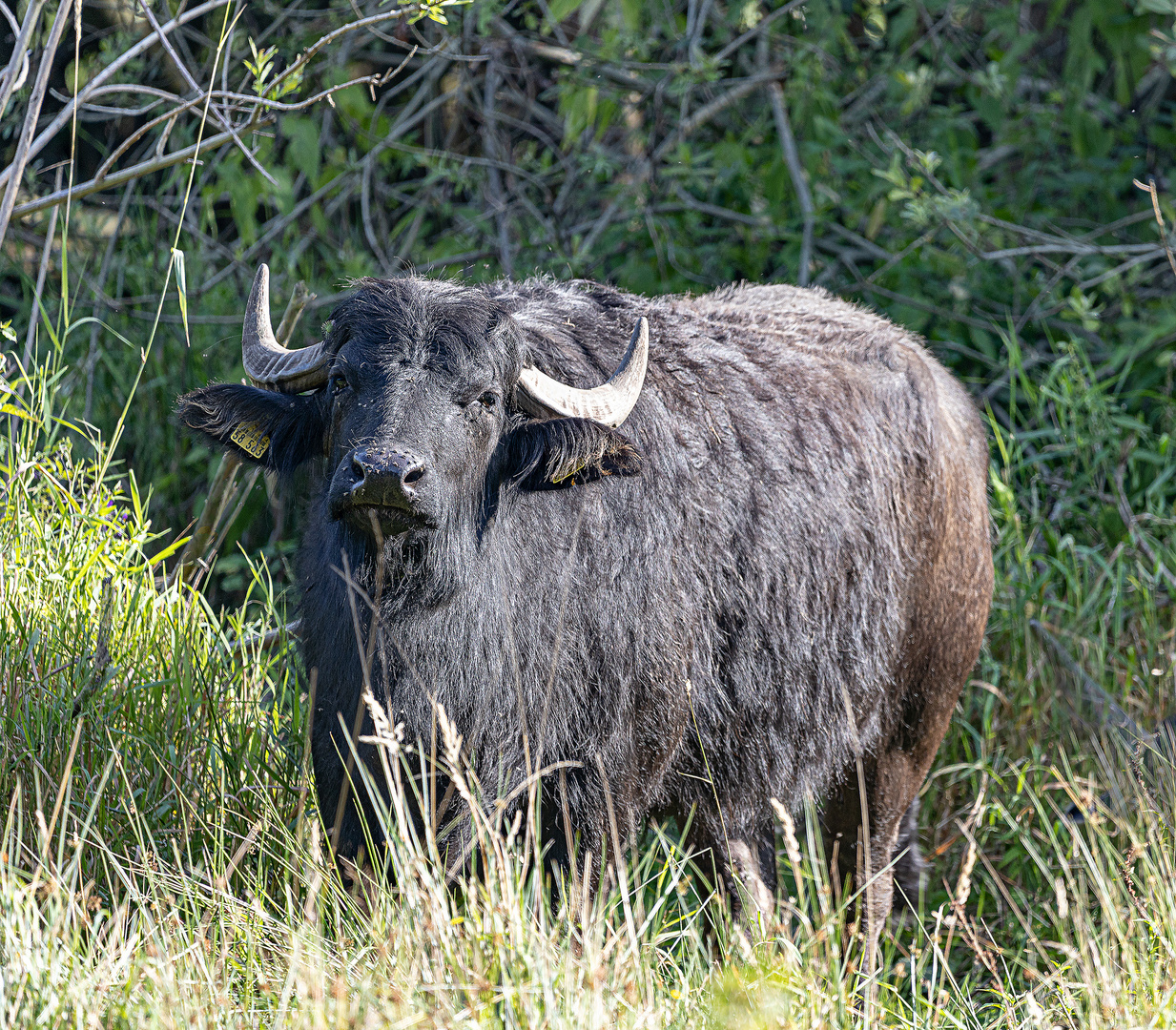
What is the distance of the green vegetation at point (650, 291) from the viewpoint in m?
3.35

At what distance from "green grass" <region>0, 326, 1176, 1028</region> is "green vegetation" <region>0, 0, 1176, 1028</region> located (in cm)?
3

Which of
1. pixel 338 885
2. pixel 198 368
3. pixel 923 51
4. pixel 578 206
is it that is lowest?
pixel 338 885

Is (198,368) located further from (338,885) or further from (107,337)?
(338,885)

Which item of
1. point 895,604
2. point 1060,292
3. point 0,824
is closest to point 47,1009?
point 0,824

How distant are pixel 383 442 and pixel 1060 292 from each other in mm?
5113

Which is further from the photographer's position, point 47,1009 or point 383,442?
point 383,442

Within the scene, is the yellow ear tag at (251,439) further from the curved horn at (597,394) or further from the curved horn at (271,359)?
the curved horn at (597,394)

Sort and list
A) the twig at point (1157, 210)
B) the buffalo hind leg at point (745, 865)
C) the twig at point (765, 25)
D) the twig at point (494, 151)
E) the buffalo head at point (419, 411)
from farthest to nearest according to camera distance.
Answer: the twig at point (494, 151)
the twig at point (765, 25)
the twig at point (1157, 210)
the buffalo hind leg at point (745, 865)
the buffalo head at point (419, 411)

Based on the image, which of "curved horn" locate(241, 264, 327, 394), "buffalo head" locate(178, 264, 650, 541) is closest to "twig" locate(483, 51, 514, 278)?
"curved horn" locate(241, 264, 327, 394)

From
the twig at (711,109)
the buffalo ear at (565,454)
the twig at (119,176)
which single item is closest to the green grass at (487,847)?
the twig at (119,176)

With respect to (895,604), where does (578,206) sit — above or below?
above

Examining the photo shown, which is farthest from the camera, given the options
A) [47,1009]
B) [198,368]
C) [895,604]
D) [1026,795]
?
[198,368]

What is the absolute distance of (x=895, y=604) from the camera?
451cm

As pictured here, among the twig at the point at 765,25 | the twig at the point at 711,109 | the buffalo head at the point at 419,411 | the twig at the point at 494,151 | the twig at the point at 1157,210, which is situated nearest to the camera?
the buffalo head at the point at 419,411
